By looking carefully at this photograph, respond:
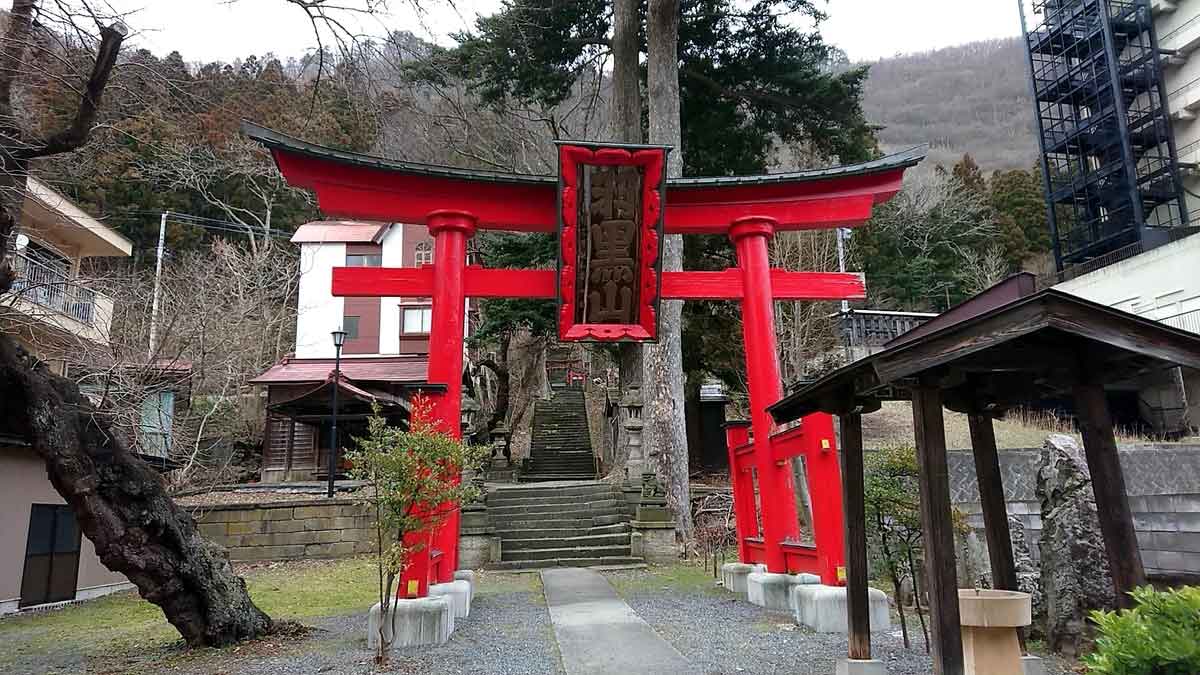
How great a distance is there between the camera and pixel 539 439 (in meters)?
22.9

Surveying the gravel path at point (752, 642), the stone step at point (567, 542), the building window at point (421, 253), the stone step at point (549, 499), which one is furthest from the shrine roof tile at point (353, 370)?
the gravel path at point (752, 642)

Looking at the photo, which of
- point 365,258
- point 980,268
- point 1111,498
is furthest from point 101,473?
point 980,268

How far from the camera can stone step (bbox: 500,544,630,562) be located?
451 inches

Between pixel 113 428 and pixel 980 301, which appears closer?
pixel 980 301

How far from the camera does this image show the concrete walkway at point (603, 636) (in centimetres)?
504

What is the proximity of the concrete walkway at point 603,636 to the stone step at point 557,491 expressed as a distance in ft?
13.9

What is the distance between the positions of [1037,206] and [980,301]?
32584 mm

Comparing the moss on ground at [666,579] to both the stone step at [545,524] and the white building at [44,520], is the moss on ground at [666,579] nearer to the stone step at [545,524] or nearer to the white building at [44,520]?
the stone step at [545,524]

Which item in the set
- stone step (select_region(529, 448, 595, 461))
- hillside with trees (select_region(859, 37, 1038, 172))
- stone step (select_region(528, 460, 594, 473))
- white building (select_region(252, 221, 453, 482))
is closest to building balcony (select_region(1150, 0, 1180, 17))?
hillside with trees (select_region(859, 37, 1038, 172))

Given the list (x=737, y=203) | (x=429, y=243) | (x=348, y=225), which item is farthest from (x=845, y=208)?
(x=348, y=225)

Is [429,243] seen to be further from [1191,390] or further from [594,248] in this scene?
[1191,390]

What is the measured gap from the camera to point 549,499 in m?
13.3

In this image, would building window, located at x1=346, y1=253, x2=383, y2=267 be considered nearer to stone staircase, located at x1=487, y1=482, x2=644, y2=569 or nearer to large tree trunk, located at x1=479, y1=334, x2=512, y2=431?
large tree trunk, located at x1=479, y1=334, x2=512, y2=431

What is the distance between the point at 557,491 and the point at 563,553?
2.16 m
